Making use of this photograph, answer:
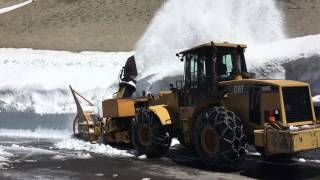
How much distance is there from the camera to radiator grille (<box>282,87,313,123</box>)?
31.1ft

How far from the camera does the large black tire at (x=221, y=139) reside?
9555 millimetres

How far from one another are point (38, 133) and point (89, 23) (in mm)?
21537

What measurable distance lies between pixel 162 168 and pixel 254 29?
1127cm

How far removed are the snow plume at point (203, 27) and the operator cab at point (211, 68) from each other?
24.9ft

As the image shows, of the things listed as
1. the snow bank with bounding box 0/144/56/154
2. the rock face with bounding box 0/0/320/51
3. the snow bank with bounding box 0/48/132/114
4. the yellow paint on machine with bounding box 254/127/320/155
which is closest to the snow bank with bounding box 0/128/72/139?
the snow bank with bounding box 0/48/132/114

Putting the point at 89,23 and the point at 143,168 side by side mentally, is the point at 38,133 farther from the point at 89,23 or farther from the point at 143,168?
the point at 89,23

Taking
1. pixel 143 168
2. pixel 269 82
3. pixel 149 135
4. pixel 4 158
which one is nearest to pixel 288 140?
pixel 269 82

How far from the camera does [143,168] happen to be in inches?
408

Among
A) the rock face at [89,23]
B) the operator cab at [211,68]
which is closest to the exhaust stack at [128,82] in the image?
the operator cab at [211,68]

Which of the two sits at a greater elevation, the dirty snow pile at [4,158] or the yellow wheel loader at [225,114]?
the yellow wheel loader at [225,114]

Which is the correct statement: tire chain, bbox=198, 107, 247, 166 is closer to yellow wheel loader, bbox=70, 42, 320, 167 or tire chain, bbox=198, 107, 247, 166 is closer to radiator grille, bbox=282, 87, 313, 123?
yellow wheel loader, bbox=70, 42, 320, 167

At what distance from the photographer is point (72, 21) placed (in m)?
40.4

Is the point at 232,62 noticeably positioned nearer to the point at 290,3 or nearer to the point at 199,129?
the point at 199,129

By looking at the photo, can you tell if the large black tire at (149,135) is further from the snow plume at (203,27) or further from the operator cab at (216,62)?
the snow plume at (203,27)
